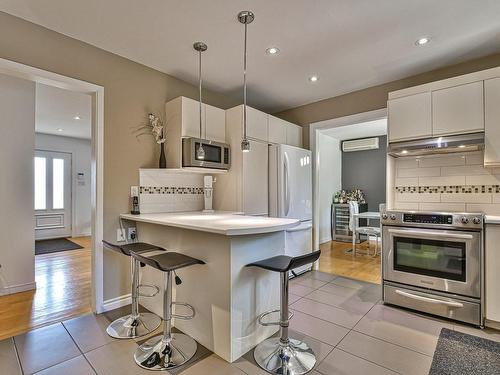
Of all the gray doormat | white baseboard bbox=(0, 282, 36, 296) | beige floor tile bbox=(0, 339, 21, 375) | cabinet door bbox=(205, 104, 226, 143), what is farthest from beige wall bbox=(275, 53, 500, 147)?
white baseboard bbox=(0, 282, 36, 296)

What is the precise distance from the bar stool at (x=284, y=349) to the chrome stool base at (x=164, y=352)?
1.65 ft

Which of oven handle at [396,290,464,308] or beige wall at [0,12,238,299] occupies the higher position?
beige wall at [0,12,238,299]

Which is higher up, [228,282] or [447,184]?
[447,184]

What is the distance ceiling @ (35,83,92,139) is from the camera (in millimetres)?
3826

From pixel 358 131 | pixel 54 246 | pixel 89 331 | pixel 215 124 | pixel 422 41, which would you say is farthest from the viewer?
pixel 358 131

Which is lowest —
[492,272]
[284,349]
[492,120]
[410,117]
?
[284,349]

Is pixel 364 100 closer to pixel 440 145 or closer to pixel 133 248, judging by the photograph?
pixel 440 145

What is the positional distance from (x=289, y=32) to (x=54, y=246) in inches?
234

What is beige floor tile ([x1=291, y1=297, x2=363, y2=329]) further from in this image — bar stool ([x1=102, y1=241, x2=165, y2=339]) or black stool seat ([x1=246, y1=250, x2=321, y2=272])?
bar stool ([x1=102, y1=241, x2=165, y2=339])

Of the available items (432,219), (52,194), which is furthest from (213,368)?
(52,194)

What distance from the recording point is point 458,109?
2543mm

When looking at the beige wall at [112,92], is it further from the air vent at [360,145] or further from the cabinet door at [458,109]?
the air vent at [360,145]

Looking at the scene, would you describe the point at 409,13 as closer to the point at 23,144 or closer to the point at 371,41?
the point at 371,41

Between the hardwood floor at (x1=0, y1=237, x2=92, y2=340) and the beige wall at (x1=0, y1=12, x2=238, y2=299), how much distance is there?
47 cm
